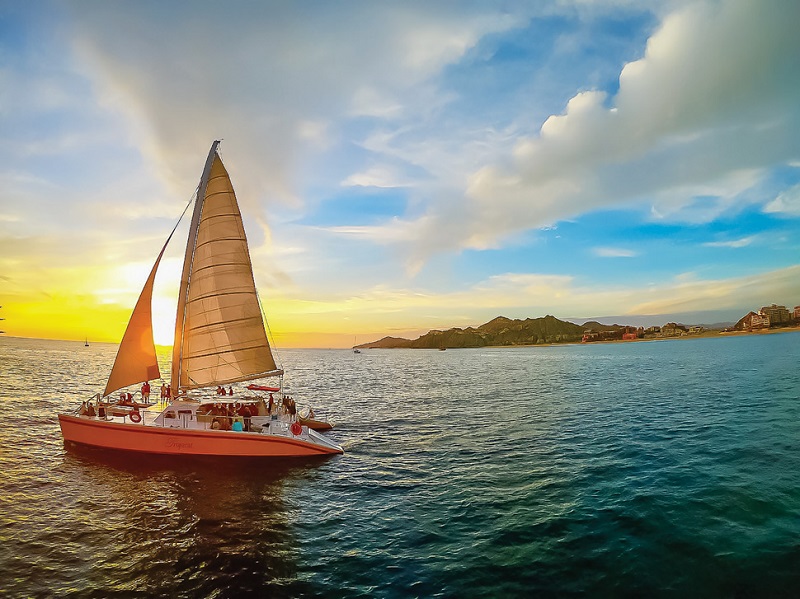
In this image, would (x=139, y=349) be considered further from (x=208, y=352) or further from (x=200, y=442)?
(x=200, y=442)

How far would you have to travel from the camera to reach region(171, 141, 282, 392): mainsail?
2819 centimetres


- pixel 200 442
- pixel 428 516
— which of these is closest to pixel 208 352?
pixel 200 442

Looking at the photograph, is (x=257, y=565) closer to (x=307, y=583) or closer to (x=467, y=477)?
(x=307, y=583)

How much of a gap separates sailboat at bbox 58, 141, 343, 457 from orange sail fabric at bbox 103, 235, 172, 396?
0.19 ft

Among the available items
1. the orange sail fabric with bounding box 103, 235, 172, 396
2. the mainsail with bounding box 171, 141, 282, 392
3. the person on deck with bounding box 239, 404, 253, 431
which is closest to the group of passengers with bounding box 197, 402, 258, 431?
the person on deck with bounding box 239, 404, 253, 431

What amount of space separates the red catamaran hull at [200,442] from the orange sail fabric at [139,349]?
2.93 metres

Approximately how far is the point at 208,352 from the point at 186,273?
17.1 ft

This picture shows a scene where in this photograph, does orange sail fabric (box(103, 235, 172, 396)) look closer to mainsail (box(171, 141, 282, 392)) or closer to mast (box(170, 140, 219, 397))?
mast (box(170, 140, 219, 397))

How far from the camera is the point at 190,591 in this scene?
13.1 meters

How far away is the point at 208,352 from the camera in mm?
28375

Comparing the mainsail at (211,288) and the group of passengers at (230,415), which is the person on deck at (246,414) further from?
the mainsail at (211,288)

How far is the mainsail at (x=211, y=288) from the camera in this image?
Result: 92.5ft

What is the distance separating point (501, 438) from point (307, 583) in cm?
2153

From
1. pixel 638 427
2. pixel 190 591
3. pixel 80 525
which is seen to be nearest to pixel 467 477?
pixel 190 591
